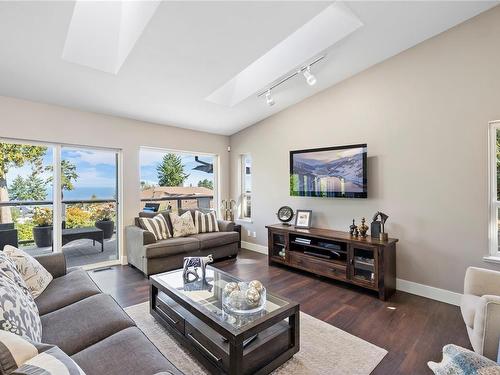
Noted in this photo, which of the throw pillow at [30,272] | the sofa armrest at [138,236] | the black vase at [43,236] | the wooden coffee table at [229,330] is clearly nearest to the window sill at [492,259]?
the wooden coffee table at [229,330]

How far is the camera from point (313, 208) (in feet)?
13.7

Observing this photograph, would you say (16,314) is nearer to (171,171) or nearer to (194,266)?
(194,266)

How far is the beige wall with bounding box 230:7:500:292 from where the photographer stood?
2.70 m

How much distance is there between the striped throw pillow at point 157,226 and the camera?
3.94 meters

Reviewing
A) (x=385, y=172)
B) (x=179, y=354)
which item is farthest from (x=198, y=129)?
(x=179, y=354)

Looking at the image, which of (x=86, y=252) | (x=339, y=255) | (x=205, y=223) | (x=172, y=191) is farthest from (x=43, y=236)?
(x=339, y=255)

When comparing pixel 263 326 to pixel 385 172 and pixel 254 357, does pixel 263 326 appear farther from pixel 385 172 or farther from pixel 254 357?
pixel 385 172

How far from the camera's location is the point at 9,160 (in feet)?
11.1

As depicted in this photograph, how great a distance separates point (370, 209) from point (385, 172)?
0.53 metres

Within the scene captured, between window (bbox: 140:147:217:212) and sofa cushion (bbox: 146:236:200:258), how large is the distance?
107 cm

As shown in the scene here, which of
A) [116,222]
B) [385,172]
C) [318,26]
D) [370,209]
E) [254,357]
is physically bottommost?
[254,357]

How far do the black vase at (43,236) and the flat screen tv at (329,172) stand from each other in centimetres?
365

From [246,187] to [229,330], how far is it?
3991mm

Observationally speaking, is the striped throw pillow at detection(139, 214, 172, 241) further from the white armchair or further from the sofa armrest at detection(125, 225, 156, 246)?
the white armchair
